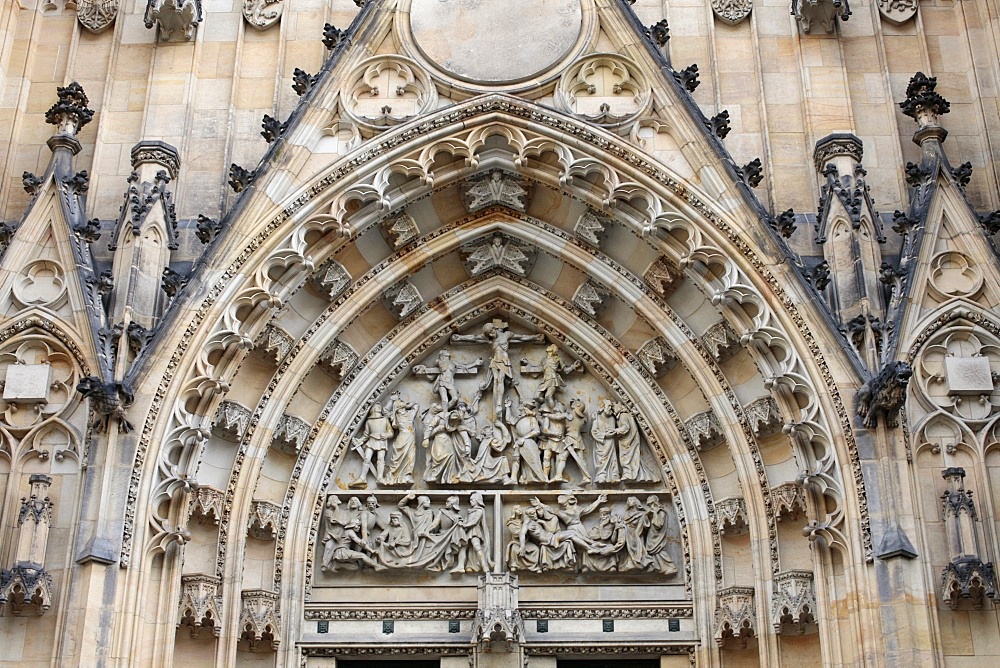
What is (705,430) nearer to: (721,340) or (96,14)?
(721,340)

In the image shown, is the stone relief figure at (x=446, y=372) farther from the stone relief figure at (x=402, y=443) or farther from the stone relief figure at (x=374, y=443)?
the stone relief figure at (x=374, y=443)

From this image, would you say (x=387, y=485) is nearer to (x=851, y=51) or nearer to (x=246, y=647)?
(x=246, y=647)

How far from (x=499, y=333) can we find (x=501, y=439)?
115cm

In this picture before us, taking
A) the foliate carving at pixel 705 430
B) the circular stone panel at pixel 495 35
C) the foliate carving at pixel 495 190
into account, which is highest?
the circular stone panel at pixel 495 35

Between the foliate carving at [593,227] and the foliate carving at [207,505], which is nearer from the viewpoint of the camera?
the foliate carving at [207,505]

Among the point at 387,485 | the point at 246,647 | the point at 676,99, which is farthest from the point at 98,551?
the point at 676,99

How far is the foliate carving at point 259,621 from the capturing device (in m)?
12.3

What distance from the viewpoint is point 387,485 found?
13398mm

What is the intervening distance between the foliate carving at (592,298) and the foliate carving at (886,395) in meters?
2.95

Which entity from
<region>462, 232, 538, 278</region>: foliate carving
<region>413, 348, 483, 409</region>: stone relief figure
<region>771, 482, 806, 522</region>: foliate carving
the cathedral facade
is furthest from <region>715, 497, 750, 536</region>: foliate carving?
<region>462, 232, 538, 278</region>: foliate carving

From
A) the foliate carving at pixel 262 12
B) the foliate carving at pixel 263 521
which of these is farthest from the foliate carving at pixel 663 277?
the foliate carving at pixel 262 12

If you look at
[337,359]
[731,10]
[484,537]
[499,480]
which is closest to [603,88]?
[731,10]

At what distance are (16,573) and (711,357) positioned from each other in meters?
6.29

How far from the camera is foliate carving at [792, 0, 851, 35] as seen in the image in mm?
13930
